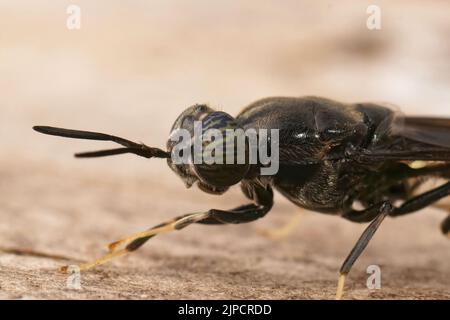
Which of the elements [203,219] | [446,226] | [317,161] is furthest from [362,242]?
[446,226]

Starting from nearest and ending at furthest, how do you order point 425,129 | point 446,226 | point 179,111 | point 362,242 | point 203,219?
point 362,242 < point 203,219 < point 425,129 < point 446,226 < point 179,111

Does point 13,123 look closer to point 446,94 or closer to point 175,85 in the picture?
point 175,85

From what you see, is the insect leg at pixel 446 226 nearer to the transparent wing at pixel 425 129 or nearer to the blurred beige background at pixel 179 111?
the blurred beige background at pixel 179 111

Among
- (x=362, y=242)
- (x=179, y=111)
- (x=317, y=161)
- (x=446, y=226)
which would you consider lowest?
(x=446, y=226)

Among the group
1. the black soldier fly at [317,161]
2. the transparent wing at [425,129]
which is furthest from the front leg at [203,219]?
the transparent wing at [425,129]

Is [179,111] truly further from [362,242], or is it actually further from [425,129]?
[362,242]

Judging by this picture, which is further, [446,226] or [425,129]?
[446,226]
